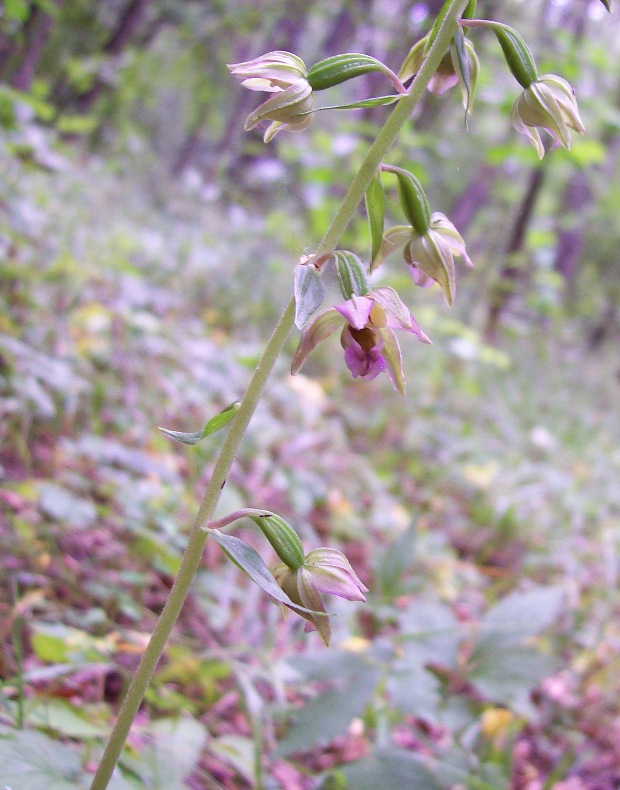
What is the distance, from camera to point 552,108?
91 cm

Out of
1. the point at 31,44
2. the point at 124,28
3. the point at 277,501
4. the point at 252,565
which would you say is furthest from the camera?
the point at 124,28

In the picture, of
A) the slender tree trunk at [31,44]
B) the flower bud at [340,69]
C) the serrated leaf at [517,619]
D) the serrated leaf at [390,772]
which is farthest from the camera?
the slender tree trunk at [31,44]

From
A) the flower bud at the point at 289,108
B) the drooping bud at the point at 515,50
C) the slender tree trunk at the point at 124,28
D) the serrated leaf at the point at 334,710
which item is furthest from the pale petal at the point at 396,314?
the slender tree trunk at the point at 124,28

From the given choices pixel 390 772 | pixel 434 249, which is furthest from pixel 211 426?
pixel 390 772

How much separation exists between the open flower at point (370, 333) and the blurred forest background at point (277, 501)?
5.9 inches

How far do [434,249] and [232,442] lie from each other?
0.36 meters

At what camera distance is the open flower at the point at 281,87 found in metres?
0.87

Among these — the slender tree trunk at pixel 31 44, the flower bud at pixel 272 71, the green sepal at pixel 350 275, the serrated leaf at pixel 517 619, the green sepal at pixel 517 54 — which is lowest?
the serrated leaf at pixel 517 619

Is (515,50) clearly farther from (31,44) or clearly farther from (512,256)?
(512,256)

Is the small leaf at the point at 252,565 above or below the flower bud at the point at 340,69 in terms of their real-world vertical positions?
below

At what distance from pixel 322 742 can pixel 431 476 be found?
7.04ft

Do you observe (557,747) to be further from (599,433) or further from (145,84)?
(145,84)

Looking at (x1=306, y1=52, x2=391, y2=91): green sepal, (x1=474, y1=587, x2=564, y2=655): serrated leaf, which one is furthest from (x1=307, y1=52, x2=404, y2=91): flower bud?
(x1=474, y1=587, x2=564, y2=655): serrated leaf

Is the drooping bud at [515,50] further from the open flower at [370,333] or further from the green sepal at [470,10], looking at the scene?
the open flower at [370,333]
